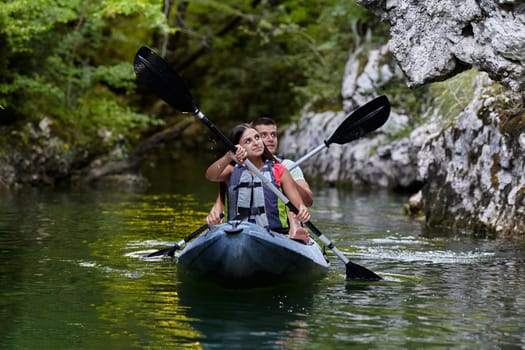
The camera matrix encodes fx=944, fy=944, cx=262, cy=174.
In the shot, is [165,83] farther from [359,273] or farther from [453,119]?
[453,119]

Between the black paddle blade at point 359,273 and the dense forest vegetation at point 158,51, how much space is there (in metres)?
11.4

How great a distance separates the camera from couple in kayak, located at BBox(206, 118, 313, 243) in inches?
352

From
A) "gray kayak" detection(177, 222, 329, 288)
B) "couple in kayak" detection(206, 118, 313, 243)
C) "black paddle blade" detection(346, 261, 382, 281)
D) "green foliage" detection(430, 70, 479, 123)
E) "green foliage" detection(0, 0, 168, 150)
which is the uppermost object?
"green foliage" detection(0, 0, 168, 150)

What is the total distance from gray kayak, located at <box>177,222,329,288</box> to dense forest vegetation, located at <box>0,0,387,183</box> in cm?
1148

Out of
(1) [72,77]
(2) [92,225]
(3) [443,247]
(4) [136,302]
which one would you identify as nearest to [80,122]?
(1) [72,77]

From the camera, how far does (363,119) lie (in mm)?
11234

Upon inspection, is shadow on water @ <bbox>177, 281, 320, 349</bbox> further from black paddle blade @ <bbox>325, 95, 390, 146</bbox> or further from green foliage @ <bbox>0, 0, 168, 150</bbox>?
green foliage @ <bbox>0, 0, 168, 150</bbox>

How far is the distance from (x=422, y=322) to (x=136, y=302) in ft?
7.93

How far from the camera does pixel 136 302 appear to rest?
26.1 ft

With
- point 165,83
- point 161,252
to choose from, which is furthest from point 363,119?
point 161,252

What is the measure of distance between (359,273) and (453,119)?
6.44 meters

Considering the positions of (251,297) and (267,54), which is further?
(267,54)

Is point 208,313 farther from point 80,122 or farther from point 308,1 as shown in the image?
point 308,1

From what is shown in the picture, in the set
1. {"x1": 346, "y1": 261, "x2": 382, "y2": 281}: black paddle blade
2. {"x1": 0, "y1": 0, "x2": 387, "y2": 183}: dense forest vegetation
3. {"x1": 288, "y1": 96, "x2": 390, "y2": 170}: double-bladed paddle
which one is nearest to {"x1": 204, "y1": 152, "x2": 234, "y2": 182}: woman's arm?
{"x1": 346, "y1": 261, "x2": 382, "y2": 281}: black paddle blade
